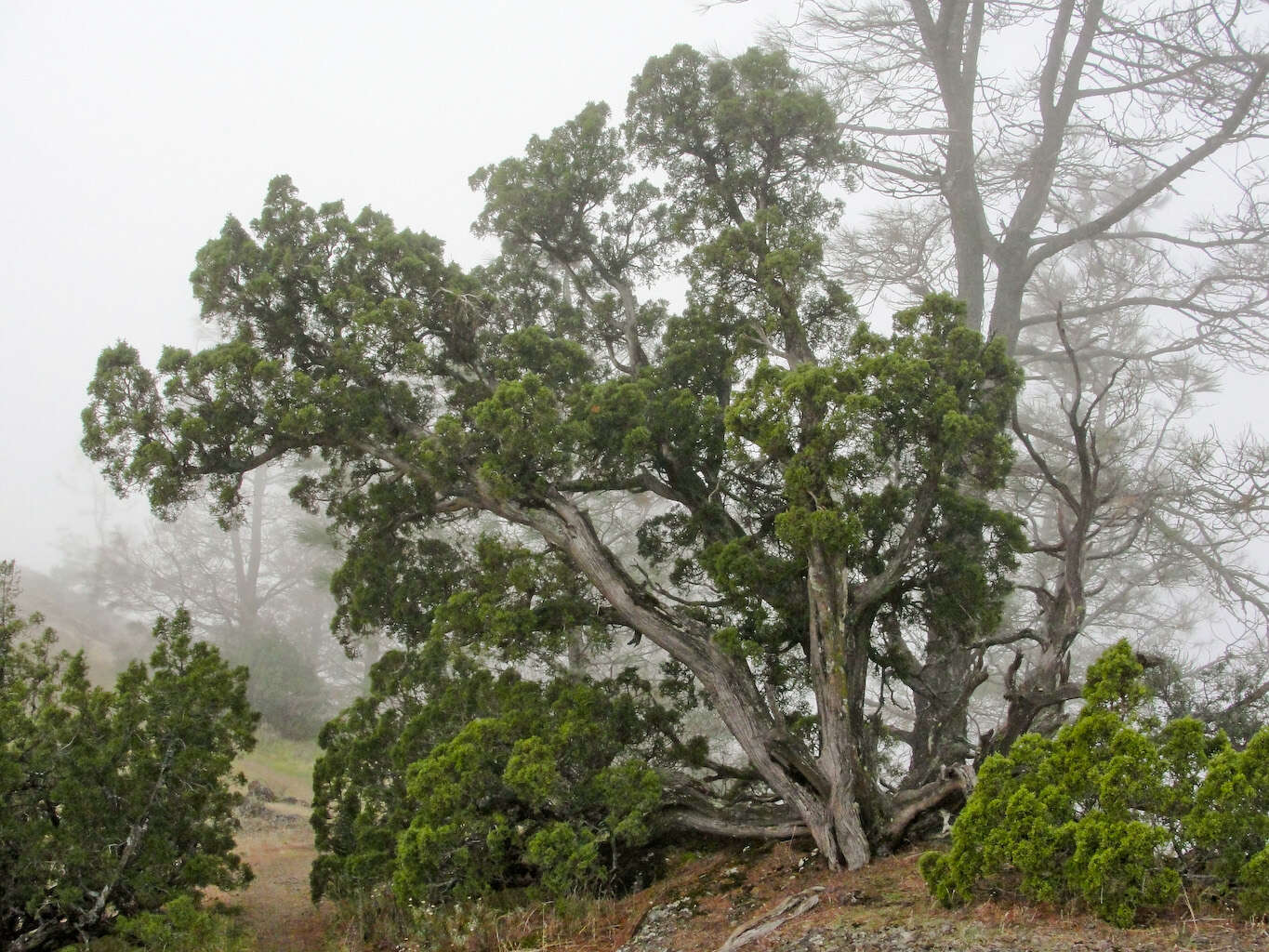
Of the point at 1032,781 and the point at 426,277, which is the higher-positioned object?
the point at 426,277

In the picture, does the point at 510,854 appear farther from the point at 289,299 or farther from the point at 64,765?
the point at 289,299

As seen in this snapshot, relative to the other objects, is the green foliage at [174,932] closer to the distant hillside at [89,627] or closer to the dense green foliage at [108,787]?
the dense green foliage at [108,787]

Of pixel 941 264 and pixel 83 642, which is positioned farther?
pixel 83 642

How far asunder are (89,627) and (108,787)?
25.0m

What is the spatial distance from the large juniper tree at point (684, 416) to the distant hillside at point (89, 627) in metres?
16.5

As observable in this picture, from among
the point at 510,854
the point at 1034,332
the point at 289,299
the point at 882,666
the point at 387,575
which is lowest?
the point at 510,854

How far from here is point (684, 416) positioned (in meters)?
9.45

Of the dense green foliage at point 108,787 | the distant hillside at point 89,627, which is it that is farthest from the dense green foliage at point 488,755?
the distant hillside at point 89,627

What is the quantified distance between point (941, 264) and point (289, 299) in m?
9.81

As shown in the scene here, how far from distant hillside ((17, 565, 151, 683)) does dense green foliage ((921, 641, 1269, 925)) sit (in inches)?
875

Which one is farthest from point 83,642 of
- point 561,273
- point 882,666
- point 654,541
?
point 882,666

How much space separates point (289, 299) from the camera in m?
10.0

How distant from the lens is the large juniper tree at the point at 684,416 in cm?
803

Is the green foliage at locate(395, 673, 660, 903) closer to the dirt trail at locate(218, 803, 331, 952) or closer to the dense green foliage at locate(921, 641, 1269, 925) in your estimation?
→ the dirt trail at locate(218, 803, 331, 952)
